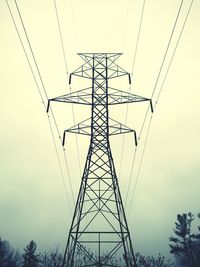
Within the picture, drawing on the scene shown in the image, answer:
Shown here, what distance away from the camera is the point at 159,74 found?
25.1 ft

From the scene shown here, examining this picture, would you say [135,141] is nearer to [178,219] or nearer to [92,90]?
[92,90]

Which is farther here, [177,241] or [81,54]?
[177,241]

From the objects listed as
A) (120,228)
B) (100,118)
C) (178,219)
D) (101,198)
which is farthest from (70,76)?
(178,219)

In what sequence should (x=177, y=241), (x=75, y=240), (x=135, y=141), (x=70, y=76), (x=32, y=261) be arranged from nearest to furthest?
(x=75, y=240)
(x=135, y=141)
(x=70, y=76)
(x=177, y=241)
(x=32, y=261)

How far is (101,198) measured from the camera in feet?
41.3

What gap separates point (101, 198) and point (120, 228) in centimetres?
172

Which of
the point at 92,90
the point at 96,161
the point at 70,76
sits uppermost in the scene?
the point at 70,76

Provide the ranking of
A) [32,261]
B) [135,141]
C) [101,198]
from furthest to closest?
A: [32,261], [135,141], [101,198]

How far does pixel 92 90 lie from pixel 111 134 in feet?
8.22

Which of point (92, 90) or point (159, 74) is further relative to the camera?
point (92, 90)

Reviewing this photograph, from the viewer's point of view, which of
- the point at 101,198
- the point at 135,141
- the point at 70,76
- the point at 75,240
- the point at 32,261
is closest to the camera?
the point at 75,240

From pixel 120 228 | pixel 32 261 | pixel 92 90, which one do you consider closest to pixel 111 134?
pixel 92 90

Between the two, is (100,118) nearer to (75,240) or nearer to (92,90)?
(92,90)

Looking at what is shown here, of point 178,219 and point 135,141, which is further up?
point 178,219
